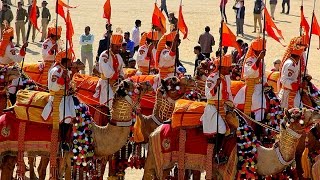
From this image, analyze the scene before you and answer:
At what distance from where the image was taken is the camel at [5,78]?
15.2 meters

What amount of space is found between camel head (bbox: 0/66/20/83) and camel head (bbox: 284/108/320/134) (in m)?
4.47

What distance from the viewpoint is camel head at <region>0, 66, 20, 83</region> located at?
15.2m

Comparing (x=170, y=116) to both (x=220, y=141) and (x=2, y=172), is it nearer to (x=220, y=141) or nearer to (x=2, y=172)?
(x=220, y=141)

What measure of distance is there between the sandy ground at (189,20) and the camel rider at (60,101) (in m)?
13.8

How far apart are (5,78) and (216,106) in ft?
11.8

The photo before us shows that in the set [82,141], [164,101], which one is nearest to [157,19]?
[164,101]

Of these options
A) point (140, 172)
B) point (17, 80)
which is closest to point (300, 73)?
point (140, 172)

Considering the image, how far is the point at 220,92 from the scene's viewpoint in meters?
13.9

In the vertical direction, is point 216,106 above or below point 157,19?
below

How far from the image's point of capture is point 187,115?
14.1 metres

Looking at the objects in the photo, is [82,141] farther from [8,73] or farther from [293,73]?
[293,73]

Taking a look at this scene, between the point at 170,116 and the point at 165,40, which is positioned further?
the point at 165,40

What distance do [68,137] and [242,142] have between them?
2.66m

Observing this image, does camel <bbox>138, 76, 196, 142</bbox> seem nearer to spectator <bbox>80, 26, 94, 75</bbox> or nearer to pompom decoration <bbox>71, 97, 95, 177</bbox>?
pompom decoration <bbox>71, 97, 95, 177</bbox>
